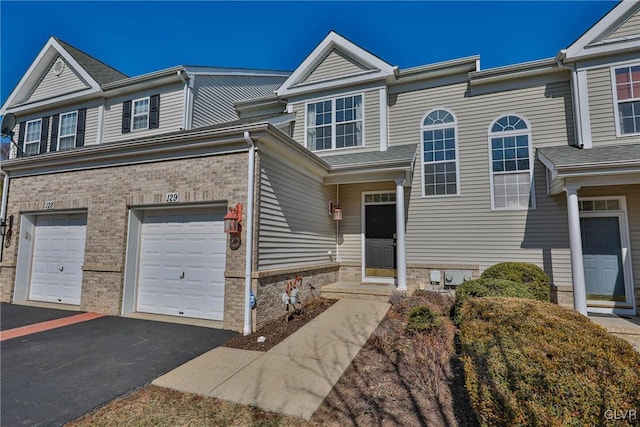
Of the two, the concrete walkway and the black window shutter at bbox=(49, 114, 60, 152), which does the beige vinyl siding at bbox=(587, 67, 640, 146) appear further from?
the black window shutter at bbox=(49, 114, 60, 152)

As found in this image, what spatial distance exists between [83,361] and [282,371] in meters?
2.99

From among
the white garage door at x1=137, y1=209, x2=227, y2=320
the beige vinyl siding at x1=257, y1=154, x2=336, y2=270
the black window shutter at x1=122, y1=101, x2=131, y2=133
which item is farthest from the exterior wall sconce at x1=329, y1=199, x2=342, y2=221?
the black window shutter at x1=122, y1=101, x2=131, y2=133

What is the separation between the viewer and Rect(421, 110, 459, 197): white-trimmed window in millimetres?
9148

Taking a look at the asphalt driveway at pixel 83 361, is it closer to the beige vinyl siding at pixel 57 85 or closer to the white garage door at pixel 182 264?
the white garage door at pixel 182 264

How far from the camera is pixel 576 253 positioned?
684 centimetres

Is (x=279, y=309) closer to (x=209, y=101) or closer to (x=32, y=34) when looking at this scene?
(x=209, y=101)

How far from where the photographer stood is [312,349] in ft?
16.1

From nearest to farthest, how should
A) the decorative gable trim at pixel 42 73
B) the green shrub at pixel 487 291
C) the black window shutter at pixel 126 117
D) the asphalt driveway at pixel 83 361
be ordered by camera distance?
1. the asphalt driveway at pixel 83 361
2. the green shrub at pixel 487 291
3. the black window shutter at pixel 126 117
4. the decorative gable trim at pixel 42 73

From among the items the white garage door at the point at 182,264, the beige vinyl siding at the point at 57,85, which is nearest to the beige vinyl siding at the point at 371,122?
the white garage door at the point at 182,264

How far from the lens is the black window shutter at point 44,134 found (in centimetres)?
1346

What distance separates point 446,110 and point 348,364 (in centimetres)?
807

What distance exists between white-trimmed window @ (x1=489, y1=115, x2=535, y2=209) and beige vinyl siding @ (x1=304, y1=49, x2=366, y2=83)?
4751mm

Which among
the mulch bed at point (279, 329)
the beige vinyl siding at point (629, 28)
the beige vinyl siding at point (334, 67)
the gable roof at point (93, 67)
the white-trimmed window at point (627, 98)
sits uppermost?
the gable roof at point (93, 67)

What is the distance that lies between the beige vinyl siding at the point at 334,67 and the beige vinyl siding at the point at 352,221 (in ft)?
12.4
